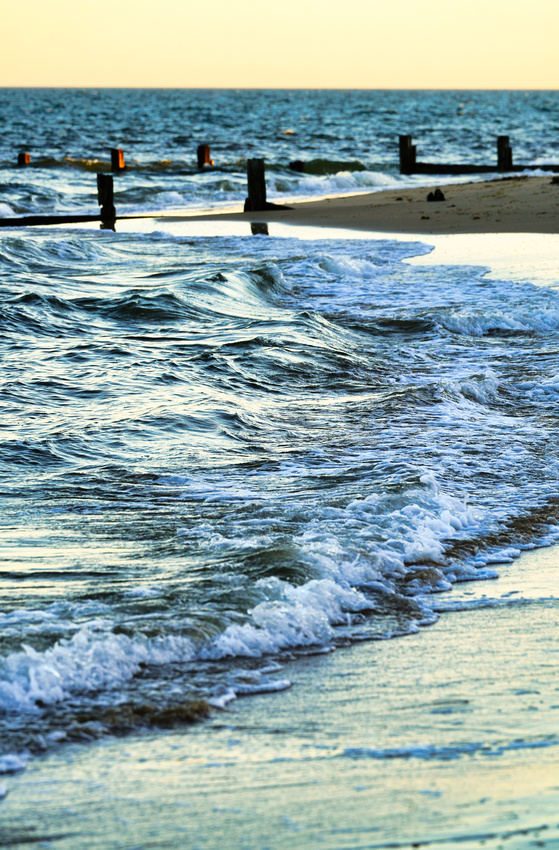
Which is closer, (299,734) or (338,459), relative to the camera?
(299,734)

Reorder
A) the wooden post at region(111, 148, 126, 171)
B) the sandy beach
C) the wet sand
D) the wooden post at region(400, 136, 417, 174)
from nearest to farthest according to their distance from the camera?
the wet sand, the sandy beach, the wooden post at region(111, 148, 126, 171), the wooden post at region(400, 136, 417, 174)

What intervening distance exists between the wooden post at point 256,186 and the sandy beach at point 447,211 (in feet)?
0.88

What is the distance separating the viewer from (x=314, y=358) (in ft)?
25.3

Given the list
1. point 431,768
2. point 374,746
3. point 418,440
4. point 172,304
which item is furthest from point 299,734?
point 172,304

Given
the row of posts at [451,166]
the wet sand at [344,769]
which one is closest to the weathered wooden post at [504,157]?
the row of posts at [451,166]

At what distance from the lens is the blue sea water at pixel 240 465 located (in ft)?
10.2

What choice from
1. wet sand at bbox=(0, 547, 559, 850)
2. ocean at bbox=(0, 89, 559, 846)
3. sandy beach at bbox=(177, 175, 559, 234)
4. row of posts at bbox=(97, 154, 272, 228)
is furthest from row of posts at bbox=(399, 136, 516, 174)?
wet sand at bbox=(0, 547, 559, 850)

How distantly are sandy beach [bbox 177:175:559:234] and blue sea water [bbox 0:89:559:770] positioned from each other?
11.7 ft

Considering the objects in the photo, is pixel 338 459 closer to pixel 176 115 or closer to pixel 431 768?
pixel 431 768

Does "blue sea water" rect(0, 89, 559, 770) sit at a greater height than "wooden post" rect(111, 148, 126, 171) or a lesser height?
lesser

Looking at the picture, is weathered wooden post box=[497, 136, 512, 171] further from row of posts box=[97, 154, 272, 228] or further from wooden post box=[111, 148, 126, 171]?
wooden post box=[111, 148, 126, 171]

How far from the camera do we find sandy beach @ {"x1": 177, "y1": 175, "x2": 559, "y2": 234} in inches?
622

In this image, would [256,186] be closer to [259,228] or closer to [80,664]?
[259,228]

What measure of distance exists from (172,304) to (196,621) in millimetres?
6945
